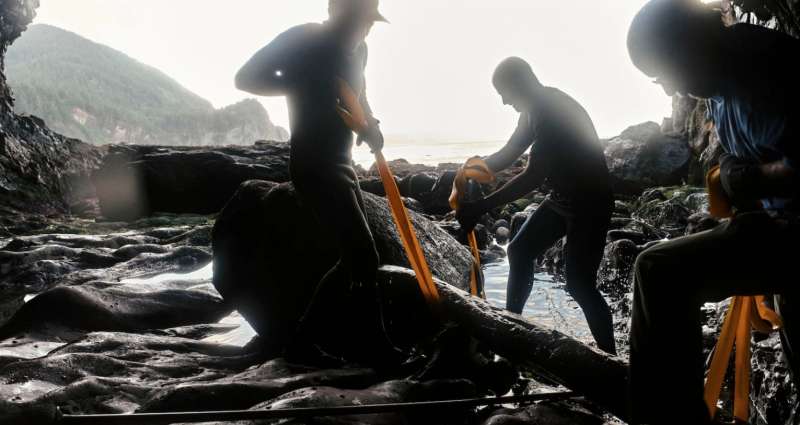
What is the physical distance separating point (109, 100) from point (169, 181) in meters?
126

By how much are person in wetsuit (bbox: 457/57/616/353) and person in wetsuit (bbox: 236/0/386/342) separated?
3.17ft

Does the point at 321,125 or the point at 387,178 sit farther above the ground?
the point at 321,125

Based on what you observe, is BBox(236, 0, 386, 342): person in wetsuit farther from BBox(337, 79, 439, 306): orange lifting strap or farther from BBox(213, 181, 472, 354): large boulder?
BBox(213, 181, 472, 354): large boulder

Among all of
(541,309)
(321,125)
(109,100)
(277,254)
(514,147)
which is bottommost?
(541,309)

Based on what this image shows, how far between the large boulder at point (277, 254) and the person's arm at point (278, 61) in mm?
2178

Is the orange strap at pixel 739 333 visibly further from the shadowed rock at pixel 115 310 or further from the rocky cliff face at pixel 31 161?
the rocky cliff face at pixel 31 161

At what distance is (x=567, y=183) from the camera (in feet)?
12.9

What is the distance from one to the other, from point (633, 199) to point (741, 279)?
19.4 m

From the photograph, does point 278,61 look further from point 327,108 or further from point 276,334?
point 276,334

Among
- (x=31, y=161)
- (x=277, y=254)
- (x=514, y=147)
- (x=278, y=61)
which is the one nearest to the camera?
(x=278, y=61)

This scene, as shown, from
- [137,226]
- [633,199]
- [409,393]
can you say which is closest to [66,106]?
[137,226]

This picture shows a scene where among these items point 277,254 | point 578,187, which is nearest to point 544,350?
point 578,187

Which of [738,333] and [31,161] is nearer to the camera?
[738,333]

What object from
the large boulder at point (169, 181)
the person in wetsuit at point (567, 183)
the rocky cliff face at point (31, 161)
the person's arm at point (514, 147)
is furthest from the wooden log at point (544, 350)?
the large boulder at point (169, 181)
